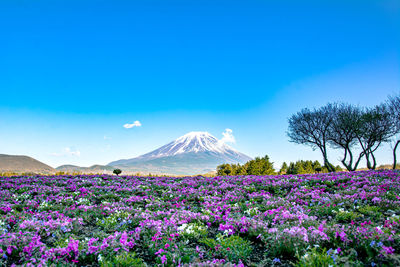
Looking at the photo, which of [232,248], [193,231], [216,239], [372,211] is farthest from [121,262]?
[372,211]

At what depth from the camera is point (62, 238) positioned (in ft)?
20.0

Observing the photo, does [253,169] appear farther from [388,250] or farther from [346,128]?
[388,250]

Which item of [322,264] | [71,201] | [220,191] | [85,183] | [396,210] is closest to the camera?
[322,264]

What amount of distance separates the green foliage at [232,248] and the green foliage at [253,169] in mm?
43517

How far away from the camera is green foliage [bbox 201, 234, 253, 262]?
5117mm

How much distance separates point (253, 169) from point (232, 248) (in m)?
46.4

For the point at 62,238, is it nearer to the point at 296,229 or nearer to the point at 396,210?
the point at 296,229

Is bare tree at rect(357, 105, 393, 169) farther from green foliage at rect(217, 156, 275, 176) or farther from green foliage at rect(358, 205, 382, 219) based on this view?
green foliage at rect(358, 205, 382, 219)

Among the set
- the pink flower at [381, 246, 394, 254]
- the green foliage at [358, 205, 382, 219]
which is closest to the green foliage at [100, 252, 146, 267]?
the pink flower at [381, 246, 394, 254]

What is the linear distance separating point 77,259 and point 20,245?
1646 millimetres

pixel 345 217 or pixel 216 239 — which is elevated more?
pixel 345 217

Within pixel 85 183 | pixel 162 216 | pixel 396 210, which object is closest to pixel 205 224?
pixel 162 216

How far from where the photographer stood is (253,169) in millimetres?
50250

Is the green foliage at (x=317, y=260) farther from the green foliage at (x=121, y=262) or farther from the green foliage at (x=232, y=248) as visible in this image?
the green foliage at (x=121, y=262)
